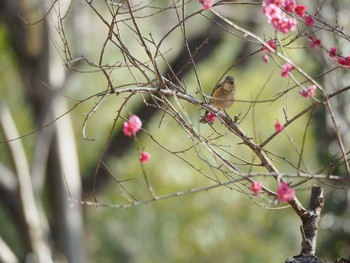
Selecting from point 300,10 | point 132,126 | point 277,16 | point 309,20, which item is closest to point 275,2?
point 277,16

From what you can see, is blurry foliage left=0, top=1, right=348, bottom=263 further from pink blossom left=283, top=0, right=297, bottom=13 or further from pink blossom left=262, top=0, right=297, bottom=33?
pink blossom left=262, top=0, right=297, bottom=33

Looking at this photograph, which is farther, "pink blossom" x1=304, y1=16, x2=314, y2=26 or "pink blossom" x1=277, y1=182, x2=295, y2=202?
"pink blossom" x1=304, y1=16, x2=314, y2=26

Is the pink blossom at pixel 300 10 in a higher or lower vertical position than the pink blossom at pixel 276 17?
higher

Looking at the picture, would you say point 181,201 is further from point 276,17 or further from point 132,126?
point 276,17

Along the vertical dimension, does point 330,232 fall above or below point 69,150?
below

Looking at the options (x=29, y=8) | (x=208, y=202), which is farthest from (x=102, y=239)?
(x=29, y=8)

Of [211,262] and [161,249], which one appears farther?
[211,262]

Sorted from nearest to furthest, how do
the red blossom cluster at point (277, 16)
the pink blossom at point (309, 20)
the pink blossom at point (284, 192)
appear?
the pink blossom at point (284, 192)
the red blossom cluster at point (277, 16)
the pink blossom at point (309, 20)

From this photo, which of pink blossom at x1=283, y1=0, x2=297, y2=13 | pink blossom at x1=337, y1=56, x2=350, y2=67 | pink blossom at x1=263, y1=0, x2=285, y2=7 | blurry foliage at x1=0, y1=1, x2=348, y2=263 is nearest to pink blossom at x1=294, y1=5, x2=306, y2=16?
pink blossom at x1=283, y1=0, x2=297, y2=13

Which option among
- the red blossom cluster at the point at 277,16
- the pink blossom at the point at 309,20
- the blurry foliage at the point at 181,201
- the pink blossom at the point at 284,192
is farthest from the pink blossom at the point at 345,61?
the blurry foliage at the point at 181,201

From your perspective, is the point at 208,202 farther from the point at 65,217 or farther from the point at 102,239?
the point at 65,217

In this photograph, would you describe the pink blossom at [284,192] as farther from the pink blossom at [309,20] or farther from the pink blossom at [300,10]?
the pink blossom at [309,20]

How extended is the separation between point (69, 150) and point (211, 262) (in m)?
3.81

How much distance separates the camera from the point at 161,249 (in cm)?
1105
